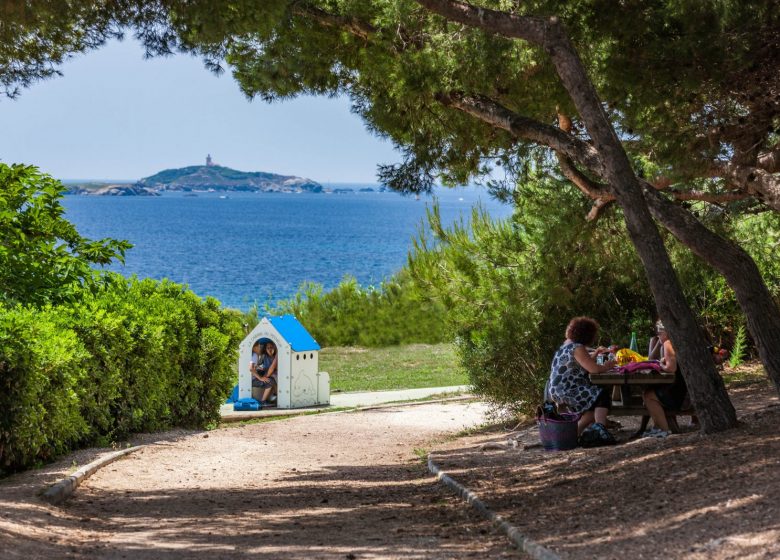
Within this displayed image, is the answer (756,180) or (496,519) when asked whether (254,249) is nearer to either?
(756,180)

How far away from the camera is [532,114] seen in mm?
11938

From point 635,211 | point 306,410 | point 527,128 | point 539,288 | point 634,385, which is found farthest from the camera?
point 306,410

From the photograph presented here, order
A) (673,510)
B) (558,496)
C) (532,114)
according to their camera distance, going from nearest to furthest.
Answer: (673,510) → (558,496) → (532,114)

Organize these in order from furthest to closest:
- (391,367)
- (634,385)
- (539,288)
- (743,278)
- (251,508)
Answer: (391,367)
(539,288)
(634,385)
(743,278)
(251,508)

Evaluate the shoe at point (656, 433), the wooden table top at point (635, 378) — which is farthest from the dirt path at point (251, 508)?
the shoe at point (656, 433)

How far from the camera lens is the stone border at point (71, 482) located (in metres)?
Answer: 7.82

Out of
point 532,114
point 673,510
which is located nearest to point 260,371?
point 532,114

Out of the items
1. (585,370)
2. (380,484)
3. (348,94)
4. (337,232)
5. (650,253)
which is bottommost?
(380,484)

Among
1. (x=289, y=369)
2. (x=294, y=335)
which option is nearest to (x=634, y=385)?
(x=289, y=369)

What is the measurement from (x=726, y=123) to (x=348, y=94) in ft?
15.6

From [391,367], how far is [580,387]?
580 inches

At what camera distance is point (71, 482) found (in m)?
8.35

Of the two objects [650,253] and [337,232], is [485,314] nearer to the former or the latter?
[650,253]

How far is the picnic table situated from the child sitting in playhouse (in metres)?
8.93
